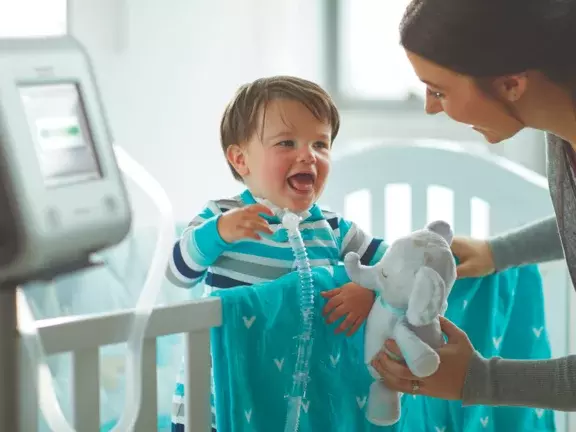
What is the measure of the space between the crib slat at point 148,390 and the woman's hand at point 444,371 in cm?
28

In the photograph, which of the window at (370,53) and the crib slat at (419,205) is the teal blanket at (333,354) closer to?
the crib slat at (419,205)

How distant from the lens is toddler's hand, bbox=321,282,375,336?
120cm

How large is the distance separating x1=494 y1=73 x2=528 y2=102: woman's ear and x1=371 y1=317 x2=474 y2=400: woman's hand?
0.28 meters

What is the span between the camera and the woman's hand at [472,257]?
135 centimetres

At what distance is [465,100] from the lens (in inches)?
41.7

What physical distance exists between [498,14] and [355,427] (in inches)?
21.0

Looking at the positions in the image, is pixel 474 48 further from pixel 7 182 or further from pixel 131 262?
pixel 131 262

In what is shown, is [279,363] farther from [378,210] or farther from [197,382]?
[378,210]

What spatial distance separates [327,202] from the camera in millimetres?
1875

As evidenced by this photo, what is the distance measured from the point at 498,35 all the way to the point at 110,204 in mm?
438

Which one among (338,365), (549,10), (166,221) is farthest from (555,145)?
(166,221)

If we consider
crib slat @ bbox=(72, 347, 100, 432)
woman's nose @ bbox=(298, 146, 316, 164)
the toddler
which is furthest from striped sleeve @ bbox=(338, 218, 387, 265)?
crib slat @ bbox=(72, 347, 100, 432)

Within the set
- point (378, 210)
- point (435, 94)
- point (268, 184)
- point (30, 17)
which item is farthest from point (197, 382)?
point (378, 210)

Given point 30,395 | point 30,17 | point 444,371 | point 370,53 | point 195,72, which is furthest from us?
point 370,53
